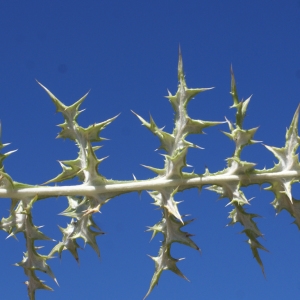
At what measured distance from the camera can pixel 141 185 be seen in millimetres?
3031

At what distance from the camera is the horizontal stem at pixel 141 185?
300cm

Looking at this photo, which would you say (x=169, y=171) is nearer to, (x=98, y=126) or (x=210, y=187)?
(x=210, y=187)

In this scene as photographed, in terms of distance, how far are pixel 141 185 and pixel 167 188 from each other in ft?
0.54

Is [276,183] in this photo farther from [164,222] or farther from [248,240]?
[164,222]

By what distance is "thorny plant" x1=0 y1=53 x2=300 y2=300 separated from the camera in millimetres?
2969

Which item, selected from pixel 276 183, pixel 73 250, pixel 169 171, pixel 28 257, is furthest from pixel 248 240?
pixel 28 257

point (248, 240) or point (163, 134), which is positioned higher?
point (163, 134)

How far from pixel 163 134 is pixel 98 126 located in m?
0.44

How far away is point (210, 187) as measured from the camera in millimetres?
3195

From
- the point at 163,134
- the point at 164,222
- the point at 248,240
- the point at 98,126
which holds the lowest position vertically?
the point at 248,240

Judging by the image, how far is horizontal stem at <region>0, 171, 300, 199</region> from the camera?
3.00m

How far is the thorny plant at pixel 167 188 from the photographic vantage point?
2.97 m

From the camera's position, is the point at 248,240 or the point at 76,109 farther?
the point at 76,109

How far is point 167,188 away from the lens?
301 centimetres
